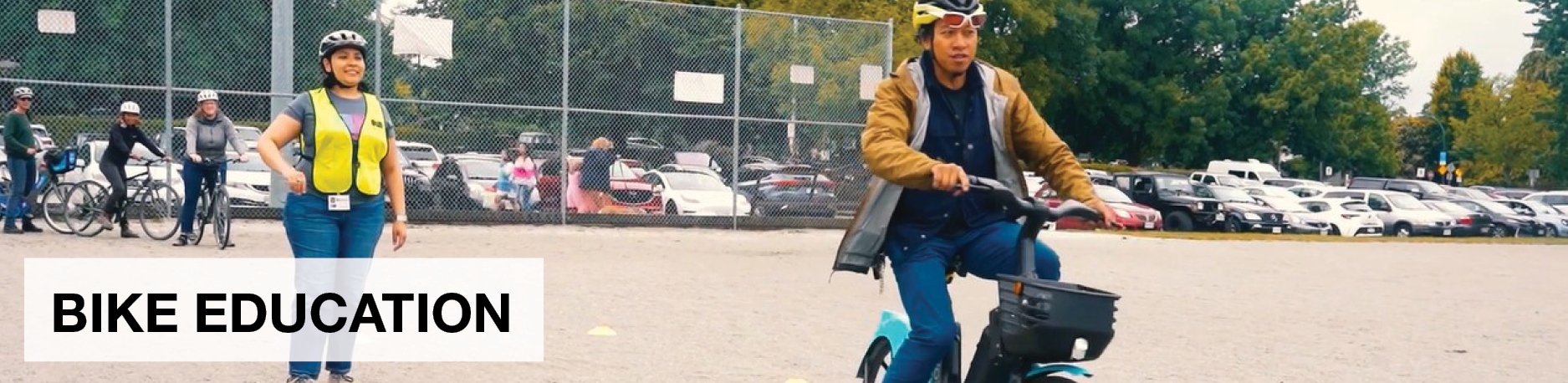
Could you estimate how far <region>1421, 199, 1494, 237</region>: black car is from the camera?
42.1 metres

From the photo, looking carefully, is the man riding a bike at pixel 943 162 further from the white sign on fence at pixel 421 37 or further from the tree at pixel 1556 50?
the tree at pixel 1556 50

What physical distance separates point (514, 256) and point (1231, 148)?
49.9 m

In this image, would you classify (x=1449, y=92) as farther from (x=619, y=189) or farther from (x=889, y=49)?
(x=619, y=189)

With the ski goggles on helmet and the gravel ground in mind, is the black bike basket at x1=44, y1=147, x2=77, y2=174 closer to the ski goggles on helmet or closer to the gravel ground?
the gravel ground

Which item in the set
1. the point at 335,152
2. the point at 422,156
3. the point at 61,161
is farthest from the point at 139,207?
the point at 335,152

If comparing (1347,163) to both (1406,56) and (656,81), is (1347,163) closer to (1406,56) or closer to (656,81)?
(1406,56)

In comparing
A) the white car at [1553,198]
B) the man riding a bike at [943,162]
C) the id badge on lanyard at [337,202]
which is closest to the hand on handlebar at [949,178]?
the man riding a bike at [943,162]

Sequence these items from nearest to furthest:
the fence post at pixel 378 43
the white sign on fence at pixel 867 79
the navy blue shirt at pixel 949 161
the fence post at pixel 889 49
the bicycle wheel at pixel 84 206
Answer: the navy blue shirt at pixel 949 161 < the bicycle wheel at pixel 84 206 < the fence post at pixel 378 43 < the white sign on fence at pixel 867 79 < the fence post at pixel 889 49

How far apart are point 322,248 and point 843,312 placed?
16.8 feet

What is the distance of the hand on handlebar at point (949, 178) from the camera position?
448cm

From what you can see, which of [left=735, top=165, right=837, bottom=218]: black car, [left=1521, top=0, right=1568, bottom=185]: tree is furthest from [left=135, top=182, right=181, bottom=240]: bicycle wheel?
[left=1521, top=0, right=1568, bottom=185]: tree

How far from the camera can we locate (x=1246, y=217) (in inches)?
1494

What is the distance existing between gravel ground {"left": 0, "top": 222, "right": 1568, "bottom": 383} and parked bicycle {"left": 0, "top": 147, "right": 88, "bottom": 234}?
19.0 inches

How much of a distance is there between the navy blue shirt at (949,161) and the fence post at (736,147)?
17.5m
